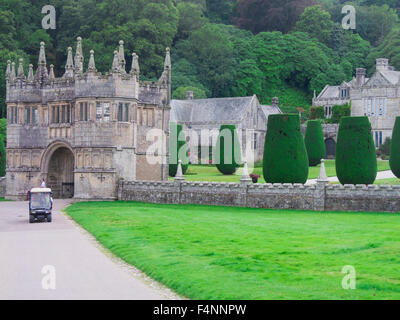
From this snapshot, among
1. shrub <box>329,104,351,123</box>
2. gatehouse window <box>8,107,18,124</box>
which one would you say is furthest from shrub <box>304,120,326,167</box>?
gatehouse window <box>8,107,18,124</box>

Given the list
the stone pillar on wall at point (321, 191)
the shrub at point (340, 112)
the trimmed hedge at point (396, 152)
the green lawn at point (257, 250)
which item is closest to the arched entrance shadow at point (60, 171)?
the green lawn at point (257, 250)

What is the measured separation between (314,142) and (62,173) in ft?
88.7

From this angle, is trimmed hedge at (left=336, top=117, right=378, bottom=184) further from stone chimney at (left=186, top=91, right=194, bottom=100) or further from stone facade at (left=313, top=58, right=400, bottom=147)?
stone chimney at (left=186, top=91, right=194, bottom=100)

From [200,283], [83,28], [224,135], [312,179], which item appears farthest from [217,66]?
[200,283]

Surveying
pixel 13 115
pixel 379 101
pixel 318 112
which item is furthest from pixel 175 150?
pixel 318 112

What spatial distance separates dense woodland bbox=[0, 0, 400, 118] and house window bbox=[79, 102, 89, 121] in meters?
34.5

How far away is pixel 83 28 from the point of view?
91.8m

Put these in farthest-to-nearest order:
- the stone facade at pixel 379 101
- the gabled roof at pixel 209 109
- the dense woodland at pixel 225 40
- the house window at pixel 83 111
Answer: the dense woodland at pixel 225 40, the gabled roof at pixel 209 109, the stone facade at pixel 379 101, the house window at pixel 83 111

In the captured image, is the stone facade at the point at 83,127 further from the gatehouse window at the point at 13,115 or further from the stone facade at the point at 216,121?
the stone facade at the point at 216,121

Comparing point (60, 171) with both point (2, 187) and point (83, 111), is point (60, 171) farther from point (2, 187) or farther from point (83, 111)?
point (83, 111)

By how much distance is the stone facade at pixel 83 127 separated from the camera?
46.1 m

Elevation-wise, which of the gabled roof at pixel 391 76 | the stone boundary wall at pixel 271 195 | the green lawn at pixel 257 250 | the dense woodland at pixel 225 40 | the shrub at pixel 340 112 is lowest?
the green lawn at pixel 257 250

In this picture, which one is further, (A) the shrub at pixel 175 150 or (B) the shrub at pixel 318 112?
(B) the shrub at pixel 318 112

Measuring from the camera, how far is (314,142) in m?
66.2
